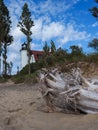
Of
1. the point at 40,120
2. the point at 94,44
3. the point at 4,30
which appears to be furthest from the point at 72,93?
the point at 4,30

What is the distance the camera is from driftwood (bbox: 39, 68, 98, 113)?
800 cm

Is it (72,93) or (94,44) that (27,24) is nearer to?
(94,44)

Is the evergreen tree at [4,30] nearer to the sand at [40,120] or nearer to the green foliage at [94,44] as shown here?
the green foliage at [94,44]

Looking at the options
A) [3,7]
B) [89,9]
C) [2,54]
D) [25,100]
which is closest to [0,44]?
[2,54]

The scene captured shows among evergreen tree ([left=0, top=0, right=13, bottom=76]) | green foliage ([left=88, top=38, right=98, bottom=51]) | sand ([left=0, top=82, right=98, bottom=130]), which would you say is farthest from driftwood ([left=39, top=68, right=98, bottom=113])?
evergreen tree ([left=0, top=0, right=13, bottom=76])

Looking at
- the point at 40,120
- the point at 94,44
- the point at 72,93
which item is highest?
the point at 94,44

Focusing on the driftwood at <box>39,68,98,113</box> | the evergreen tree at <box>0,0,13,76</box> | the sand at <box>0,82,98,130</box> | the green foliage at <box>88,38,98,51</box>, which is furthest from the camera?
the evergreen tree at <box>0,0,13,76</box>

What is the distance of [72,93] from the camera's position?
8.27 m

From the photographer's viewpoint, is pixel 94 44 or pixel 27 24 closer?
pixel 94 44

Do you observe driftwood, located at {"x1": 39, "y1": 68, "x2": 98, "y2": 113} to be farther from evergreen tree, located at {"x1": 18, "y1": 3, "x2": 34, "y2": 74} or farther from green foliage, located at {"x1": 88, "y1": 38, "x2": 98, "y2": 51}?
evergreen tree, located at {"x1": 18, "y1": 3, "x2": 34, "y2": 74}

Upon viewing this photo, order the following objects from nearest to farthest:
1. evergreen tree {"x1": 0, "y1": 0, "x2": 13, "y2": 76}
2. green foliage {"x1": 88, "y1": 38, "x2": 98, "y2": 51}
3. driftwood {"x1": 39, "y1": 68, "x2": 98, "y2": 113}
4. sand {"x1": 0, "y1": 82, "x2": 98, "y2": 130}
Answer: sand {"x1": 0, "y1": 82, "x2": 98, "y2": 130}
driftwood {"x1": 39, "y1": 68, "x2": 98, "y2": 113}
green foliage {"x1": 88, "y1": 38, "x2": 98, "y2": 51}
evergreen tree {"x1": 0, "y1": 0, "x2": 13, "y2": 76}

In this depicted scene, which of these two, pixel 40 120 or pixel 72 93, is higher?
pixel 72 93

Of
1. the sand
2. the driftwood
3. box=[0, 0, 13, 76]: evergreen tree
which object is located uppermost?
box=[0, 0, 13, 76]: evergreen tree

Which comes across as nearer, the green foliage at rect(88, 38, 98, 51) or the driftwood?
the driftwood
